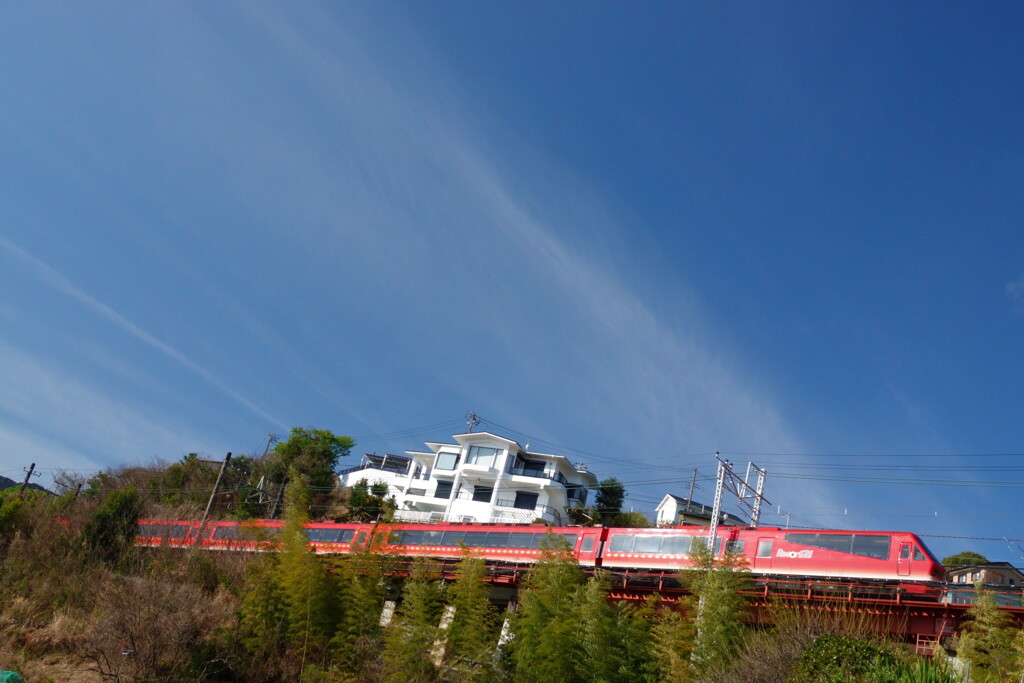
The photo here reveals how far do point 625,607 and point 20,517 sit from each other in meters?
27.3

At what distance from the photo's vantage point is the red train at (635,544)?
21.8 metres

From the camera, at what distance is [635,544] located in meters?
26.1

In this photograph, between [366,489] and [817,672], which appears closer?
[817,672]

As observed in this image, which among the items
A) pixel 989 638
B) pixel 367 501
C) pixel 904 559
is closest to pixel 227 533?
pixel 367 501

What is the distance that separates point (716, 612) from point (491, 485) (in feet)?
111

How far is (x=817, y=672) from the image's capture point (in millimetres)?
11414

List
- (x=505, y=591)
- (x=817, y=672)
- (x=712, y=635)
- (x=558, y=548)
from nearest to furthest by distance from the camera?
(x=817, y=672)
(x=712, y=635)
(x=558, y=548)
(x=505, y=591)

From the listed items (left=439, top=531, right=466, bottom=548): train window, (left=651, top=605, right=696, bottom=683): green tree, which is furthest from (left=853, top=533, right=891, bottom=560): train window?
(left=439, top=531, right=466, bottom=548): train window

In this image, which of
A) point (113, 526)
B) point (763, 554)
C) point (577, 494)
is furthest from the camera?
point (577, 494)

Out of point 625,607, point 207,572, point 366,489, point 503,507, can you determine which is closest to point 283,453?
point 366,489

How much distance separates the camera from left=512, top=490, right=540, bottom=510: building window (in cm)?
4972

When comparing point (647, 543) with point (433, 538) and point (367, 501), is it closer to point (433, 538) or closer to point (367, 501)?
point (433, 538)

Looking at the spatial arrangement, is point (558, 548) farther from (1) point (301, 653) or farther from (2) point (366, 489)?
(2) point (366, 489)

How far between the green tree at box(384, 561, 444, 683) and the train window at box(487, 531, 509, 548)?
7998 millimetres
